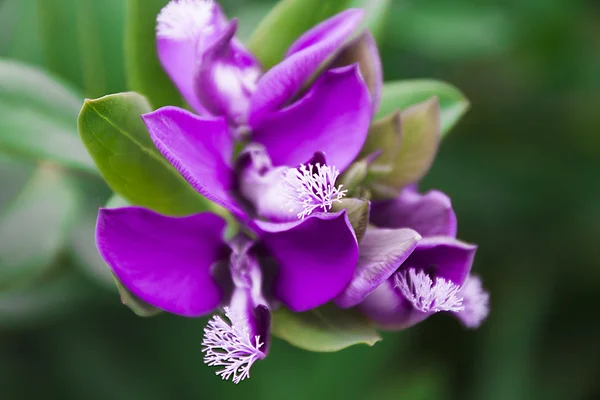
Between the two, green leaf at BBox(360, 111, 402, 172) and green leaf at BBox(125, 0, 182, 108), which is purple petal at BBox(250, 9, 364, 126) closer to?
green leaf at BBox(360, 111, 402, 172)

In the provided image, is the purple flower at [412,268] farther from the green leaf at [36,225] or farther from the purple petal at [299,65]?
the green leaf at [36,225]

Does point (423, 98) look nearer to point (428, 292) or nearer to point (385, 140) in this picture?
point (385, 140)

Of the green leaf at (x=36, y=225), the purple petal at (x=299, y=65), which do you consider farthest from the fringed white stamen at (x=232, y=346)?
the green leaf at (x=36, y=225)

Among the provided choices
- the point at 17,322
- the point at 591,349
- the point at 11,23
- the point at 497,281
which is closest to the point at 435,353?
the point at 497,281

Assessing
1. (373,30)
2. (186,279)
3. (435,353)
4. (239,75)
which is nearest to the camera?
(186,279)

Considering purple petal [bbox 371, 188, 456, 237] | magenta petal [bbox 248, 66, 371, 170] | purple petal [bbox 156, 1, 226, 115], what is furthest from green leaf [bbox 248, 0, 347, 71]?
purple petal [bbox 371, 188, 456, 237]

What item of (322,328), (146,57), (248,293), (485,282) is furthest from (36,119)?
(485,282)

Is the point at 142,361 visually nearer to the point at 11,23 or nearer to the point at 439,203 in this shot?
the point at 11,23

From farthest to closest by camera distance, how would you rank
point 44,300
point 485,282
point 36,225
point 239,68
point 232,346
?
point 485,282, point 44,300, point 36,225, point 239,68, point 232,346
